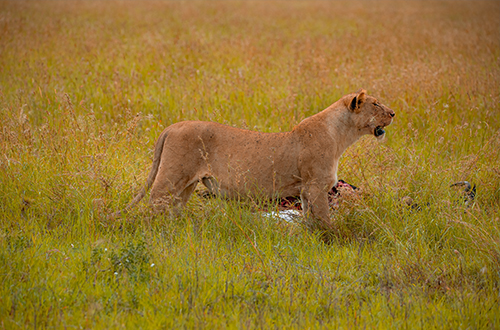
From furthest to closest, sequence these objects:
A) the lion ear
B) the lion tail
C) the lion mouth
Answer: the lion mouth
the lion ear
the lion tail

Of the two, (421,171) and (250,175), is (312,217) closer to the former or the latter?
(250,175)

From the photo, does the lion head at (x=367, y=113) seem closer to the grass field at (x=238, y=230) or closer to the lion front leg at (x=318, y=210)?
the grass field at (x=238, y=230)

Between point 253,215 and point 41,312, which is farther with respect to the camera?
point 253,215

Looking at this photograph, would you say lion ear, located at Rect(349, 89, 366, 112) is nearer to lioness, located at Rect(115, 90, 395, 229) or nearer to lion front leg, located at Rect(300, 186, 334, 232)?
lioness, located at Rect(115, 90, 395, 229)

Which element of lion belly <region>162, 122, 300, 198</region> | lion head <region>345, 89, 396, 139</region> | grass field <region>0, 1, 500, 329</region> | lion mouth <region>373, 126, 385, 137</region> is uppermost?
lion head <region>345, 89, 396, 139</region>

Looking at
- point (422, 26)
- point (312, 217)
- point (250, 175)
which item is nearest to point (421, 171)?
point (312, 217)

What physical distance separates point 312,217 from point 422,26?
1401cm

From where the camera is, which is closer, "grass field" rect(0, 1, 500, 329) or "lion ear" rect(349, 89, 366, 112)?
"grass field" rect(0, 1, 500, 329)

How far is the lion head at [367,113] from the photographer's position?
14.2 feet

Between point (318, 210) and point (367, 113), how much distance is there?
3.68 ft

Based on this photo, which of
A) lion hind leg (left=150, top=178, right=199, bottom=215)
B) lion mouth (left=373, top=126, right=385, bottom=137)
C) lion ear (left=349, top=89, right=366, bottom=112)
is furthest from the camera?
lion mouth (left=373, top=126, right=385, bottom=137)

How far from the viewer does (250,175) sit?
419cm

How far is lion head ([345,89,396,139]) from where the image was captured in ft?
14.2

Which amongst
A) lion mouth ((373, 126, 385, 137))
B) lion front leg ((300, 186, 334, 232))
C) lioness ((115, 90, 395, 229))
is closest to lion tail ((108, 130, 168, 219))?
lioness ((115, 90, 395, 229))
